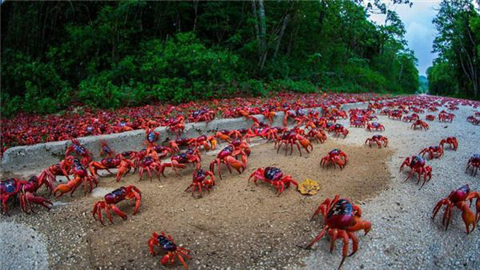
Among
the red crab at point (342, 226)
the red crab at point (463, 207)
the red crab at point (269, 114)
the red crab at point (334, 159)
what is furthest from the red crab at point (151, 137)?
the red crab at point (463, 207)

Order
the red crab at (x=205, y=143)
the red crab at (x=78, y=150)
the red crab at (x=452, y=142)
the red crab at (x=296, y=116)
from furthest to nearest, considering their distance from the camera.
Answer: the red crab at (x=296, y=116) < the red crab at (x=205, y=143) < the red crab at (x=78, y=150) < the red crab at (x=452, y=142)

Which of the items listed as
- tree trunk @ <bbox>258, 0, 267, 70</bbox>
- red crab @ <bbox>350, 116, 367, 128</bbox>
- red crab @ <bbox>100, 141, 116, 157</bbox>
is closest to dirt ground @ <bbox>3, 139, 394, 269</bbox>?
red crab @ <bbox>100, 141, 116, 157</bbox>

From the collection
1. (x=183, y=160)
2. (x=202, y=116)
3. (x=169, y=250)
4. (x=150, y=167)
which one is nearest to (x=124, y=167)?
(x=150, y=167)

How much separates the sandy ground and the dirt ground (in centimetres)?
1

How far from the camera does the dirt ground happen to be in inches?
96.3

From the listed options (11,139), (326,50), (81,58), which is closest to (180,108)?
(11,139)

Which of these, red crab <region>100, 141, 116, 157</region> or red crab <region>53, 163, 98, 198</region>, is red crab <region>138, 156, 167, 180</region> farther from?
red crab <region>100, 141, 116, 157</region>

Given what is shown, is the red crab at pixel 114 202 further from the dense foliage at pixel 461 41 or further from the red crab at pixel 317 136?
the dense foliage at pixel 461 41

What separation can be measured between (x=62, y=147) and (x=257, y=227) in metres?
4.22

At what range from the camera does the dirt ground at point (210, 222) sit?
2.45 m

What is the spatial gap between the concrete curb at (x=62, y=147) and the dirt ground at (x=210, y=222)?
151 cm

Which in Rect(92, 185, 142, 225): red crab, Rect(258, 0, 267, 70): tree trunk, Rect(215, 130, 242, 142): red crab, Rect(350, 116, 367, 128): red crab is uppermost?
Rect(258, 0, 267, 70): tree trunk

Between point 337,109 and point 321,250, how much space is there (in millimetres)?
7715

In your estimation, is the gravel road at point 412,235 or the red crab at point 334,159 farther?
the red crab at point 334,159
